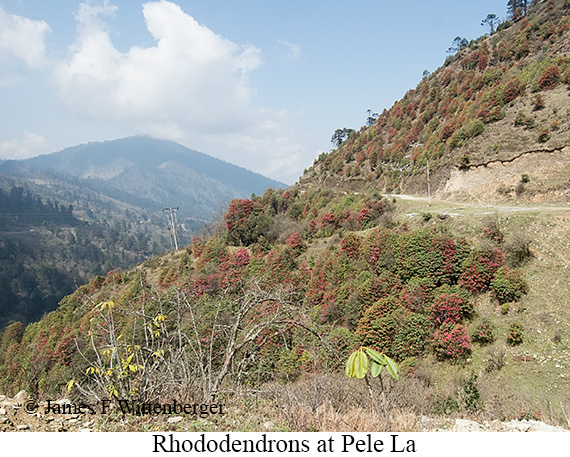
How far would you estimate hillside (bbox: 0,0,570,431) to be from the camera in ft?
13.9

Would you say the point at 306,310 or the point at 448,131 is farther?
the point at 448,131

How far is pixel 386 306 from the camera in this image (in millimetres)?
13469

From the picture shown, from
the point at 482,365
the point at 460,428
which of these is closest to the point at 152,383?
the point at 460,428

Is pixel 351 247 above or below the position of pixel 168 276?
above

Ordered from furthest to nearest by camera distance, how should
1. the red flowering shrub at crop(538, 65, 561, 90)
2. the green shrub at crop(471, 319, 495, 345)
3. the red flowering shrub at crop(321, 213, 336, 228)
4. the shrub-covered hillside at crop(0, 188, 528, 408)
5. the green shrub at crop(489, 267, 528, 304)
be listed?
the red flowering shrub at crop(321, 213, 336, 228) < the red flowering shrub at crop(538, 65, 561, 90) < the green shrub at crop(489, 267, 528, 304) < the green shrub at crop(471, 319, 495, 345) < the shrub-covered hillside at crop(0, 188, 528, 408)

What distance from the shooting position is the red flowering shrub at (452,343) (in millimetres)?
11453

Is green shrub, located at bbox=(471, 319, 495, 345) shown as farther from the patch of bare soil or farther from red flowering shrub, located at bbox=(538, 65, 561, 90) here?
red flowering shrub, located at bbox=(538, 65, 561, 90)

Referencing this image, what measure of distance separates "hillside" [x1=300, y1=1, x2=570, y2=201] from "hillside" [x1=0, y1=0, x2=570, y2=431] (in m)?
0.17

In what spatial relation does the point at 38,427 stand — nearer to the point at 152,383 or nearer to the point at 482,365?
the point at 152,383

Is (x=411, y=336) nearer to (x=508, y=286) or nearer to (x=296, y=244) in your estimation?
(x=508, y=286)

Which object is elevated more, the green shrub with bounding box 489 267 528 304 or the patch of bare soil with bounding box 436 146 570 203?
the patch of bare soil with bounding box 436 146 570 203

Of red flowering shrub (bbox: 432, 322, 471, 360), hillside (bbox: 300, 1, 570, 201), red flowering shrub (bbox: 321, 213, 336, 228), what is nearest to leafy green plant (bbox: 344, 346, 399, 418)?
red flowering shrub (bbox: 432, 322, 471, 360)

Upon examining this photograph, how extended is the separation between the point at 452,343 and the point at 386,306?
271 cm

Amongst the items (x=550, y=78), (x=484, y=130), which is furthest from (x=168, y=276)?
(x=550, y=78)
